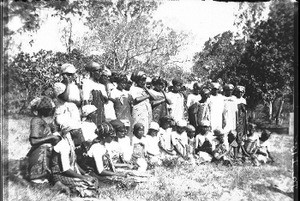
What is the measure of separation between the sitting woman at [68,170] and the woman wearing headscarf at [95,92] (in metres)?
0.57

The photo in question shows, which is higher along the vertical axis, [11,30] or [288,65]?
[11,30]

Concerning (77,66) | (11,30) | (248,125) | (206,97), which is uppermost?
(11,30)

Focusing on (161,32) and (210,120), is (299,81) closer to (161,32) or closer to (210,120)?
(210,120)

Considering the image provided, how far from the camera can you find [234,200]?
17.9ft

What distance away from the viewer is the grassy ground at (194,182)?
493 cm

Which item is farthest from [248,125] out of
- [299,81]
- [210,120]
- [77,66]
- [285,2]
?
[77,66]

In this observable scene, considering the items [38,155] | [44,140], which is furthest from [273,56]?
[38,155]


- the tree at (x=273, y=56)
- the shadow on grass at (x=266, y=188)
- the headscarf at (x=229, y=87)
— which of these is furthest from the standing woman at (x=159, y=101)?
the shadow on grass at (x=266, y=188)

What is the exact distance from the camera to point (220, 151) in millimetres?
6488

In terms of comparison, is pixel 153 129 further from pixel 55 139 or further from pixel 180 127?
pixel 55 139

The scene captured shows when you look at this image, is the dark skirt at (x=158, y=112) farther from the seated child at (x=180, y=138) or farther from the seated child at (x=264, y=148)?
the seated child at (x=264, y=148)

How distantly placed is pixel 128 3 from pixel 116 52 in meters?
0.73

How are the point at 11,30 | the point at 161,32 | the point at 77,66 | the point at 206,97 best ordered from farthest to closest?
the point at 206,97 < the point at 161,32 < the point at 77,66 < the point at 11,30

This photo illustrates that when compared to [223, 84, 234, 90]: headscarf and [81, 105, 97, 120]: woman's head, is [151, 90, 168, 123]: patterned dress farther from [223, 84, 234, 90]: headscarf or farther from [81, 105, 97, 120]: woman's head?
[81, 105, 97, 120]: woman's head
